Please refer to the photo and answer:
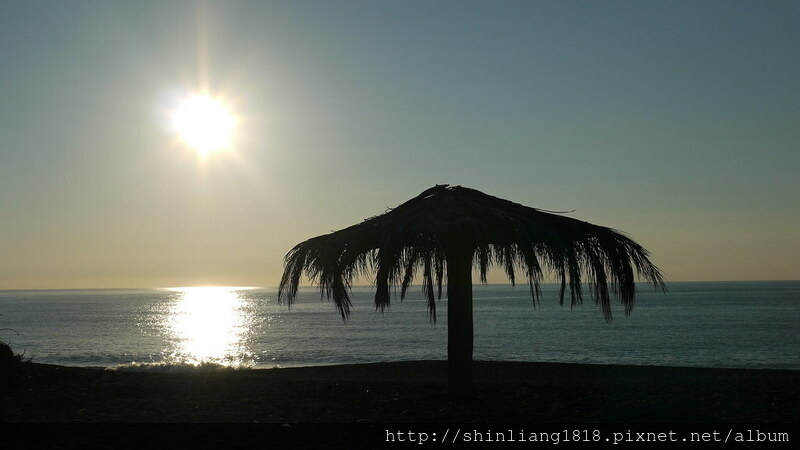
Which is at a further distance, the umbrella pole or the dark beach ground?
the umbrella pole

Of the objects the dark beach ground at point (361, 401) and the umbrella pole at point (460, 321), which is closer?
the dark beach ground at point (361, 401)

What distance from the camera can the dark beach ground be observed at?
31.4 ft

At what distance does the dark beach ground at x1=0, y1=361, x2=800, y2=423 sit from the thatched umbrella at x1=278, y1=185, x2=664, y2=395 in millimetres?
1303

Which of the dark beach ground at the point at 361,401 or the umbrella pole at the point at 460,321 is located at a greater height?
the umbrella pole at the point at 460,321

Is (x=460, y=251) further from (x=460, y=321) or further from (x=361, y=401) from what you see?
(x=361, y=401)

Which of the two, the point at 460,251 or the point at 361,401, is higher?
the point at 460,251

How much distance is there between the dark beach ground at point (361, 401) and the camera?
9.59 meters

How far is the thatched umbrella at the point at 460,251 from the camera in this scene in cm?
1026

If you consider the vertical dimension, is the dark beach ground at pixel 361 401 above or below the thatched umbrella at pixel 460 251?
below

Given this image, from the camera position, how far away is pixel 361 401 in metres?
11.4

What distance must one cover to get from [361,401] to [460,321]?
220 cm

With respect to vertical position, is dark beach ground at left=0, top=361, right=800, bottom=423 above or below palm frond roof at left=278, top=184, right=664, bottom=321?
below

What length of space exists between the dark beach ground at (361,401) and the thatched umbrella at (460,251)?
1.30 metres

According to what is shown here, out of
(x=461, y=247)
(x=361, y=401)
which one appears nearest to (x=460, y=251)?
(x=461, y=247)
